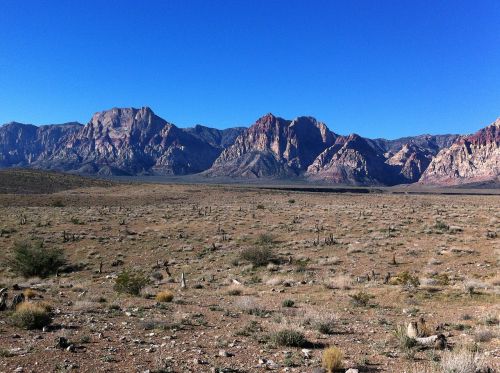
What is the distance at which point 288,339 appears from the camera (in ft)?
32.7

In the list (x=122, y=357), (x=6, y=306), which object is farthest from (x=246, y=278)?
(x=122, y=357)

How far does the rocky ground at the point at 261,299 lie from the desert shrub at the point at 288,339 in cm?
3

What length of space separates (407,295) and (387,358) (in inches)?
307

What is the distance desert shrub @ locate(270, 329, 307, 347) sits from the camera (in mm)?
9953

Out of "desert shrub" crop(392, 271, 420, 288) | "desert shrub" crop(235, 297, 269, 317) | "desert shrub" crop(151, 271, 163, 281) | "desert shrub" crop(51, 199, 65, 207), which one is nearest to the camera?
"desert shrub" crop(235, 297, 269, 317)

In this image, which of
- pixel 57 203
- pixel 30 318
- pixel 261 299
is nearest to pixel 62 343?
pixel 30 318

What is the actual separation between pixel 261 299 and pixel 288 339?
6.43 meters

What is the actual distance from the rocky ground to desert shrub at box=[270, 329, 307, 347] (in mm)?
32

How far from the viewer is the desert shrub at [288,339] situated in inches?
392

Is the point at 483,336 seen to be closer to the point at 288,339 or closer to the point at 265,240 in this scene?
the point at 288,339

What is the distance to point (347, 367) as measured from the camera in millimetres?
8383

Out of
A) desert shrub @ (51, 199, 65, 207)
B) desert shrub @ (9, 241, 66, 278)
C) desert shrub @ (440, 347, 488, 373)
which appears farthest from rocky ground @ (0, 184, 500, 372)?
desert shrub @ (51, 199, 65, 207)

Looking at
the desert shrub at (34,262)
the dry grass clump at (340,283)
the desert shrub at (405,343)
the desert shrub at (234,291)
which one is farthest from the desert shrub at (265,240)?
the desert shrub at (405,343)

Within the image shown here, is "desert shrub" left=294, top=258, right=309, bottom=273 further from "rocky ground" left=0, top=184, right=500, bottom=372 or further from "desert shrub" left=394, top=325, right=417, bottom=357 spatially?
"desert shrub" left=394, top=325, right=417, bottom=357
